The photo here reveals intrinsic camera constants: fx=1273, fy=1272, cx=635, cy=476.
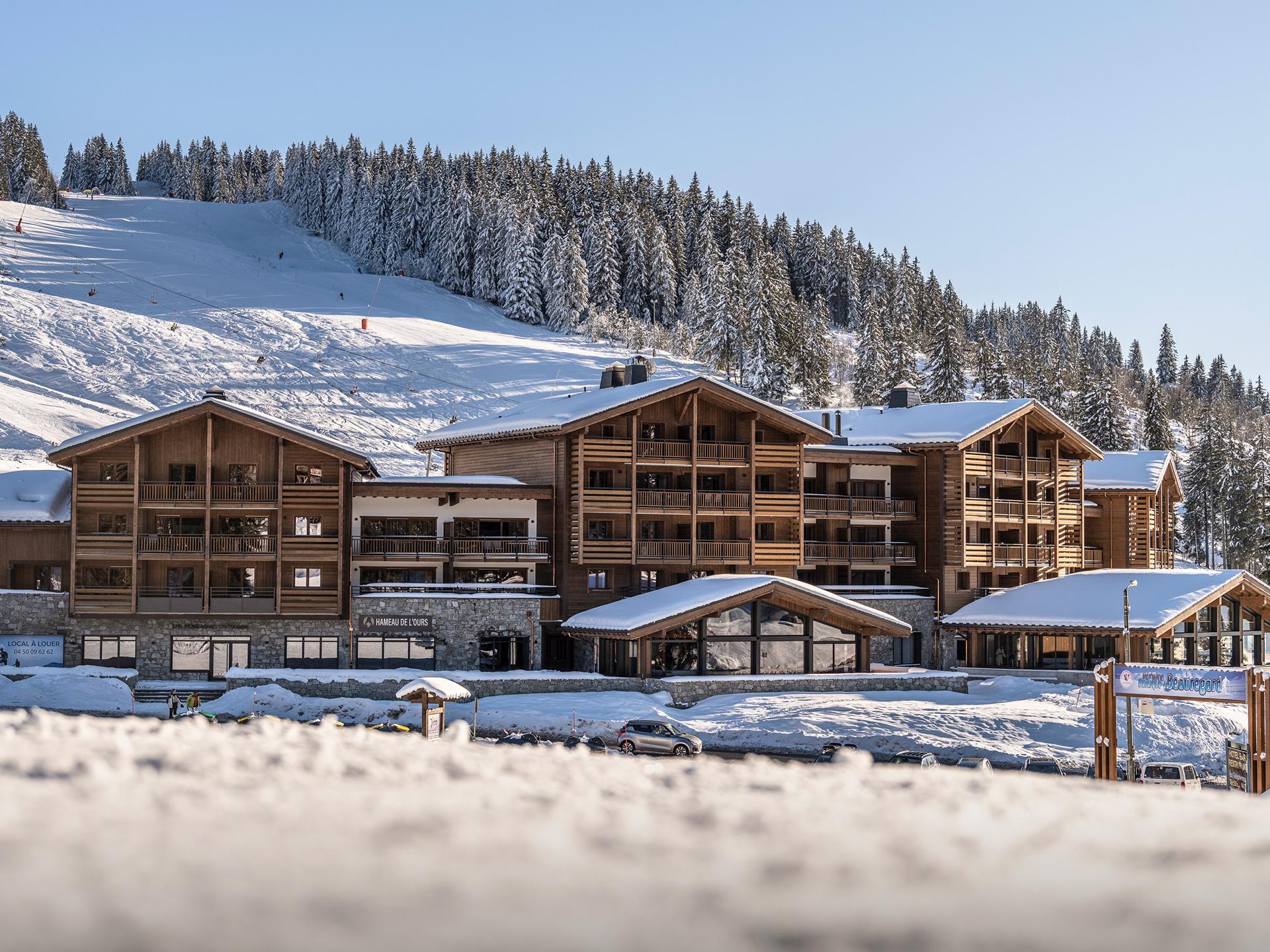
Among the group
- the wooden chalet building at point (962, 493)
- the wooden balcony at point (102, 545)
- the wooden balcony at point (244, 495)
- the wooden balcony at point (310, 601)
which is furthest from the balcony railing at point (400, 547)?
the wooden chalet building at point (962, 493)

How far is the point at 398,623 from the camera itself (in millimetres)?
45062

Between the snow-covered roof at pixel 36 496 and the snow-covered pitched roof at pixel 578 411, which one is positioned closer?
the snow-covered roof at pixel 36 496

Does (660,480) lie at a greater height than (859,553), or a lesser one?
greater

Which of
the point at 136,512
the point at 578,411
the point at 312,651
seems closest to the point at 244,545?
the point at 136,512

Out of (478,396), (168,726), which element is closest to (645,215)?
(478,396)

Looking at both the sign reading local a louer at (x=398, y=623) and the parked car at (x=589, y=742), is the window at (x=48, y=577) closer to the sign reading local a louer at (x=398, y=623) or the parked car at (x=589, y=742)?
the sign reading local a louer at (x=398, y=623)

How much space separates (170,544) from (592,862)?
4256 centimetres

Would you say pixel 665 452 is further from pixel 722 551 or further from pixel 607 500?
pixel 722 551

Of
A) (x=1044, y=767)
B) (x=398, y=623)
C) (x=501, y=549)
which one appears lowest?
(x=1044, y=767)

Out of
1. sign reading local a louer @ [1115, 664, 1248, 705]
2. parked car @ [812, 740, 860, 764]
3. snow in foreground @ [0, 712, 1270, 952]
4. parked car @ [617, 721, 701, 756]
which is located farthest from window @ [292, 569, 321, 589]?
snow in foreground @ [0, 712, 1270, 952]

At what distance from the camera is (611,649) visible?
45.6 m

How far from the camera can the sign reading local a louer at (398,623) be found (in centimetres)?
4494

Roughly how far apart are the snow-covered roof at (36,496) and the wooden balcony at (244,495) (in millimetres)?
5626

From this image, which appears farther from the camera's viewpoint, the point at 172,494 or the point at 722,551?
the point at 722,551
